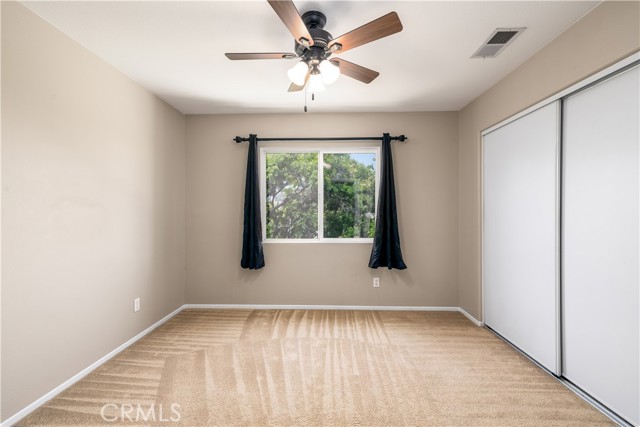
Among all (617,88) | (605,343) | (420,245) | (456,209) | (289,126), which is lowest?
(605,343)

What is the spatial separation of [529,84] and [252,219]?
2999 millimetres

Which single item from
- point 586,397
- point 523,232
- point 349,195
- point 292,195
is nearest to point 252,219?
point 292,195

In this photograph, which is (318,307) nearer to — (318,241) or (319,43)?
(318,241)

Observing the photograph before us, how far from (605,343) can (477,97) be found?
8.16 ft

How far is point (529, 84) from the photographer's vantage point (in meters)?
2.36

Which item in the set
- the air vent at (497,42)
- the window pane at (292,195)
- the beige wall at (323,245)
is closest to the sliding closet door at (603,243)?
the air vent at (497,42)

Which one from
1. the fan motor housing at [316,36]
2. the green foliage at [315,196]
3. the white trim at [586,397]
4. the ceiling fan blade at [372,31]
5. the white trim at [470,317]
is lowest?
the white trim at [586,397]

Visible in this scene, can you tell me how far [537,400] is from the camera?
1924 mm

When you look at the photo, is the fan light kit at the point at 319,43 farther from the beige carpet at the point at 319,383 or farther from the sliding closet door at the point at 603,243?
the beige carpet at the point at 319,383

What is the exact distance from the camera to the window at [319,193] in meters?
3.74

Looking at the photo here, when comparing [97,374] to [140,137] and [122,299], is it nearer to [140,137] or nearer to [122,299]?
[122,299]

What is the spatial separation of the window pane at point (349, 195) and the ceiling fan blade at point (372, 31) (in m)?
2.06

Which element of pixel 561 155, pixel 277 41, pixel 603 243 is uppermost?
A: pixel 277 41

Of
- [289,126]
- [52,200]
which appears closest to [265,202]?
[289,126]
